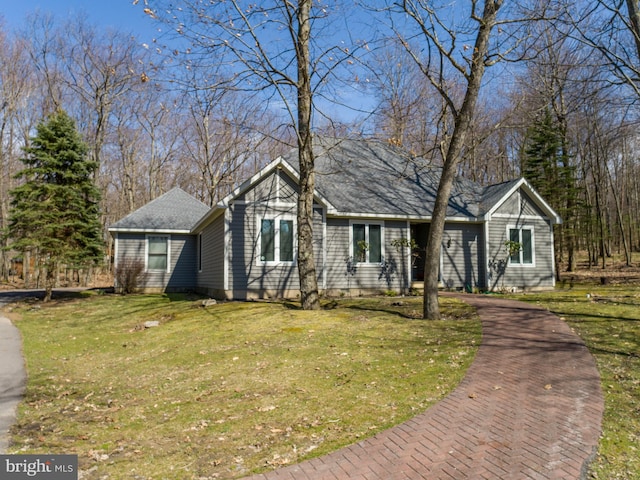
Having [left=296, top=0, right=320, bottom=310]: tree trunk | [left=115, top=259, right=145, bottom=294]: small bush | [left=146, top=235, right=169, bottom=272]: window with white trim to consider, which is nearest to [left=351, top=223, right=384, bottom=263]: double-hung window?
[left=296, top=0, right=320, bottom=310]: tree trunk

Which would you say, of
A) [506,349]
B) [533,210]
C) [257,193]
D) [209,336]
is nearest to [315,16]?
[257,193]

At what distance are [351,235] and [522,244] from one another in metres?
7.60

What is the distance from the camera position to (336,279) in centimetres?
1617

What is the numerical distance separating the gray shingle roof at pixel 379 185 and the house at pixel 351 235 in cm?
6

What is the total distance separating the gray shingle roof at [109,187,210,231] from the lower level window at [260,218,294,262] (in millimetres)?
7304

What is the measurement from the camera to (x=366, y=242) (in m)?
16.6

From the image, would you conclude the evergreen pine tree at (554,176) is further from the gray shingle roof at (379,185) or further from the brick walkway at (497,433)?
the brick walkway at (497,433)

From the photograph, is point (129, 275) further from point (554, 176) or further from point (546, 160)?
point (546, 160)

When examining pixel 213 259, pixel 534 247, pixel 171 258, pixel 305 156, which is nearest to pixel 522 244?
pixel 534 247

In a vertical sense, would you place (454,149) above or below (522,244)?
above

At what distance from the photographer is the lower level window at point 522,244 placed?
1845cm

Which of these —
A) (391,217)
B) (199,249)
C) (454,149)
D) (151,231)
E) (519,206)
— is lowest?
(199,249)

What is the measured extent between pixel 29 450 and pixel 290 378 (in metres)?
3.21

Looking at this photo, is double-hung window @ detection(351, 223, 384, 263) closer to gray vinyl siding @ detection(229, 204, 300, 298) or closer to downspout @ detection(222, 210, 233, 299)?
gray vinyl siding @ detection(229, 204, 300, 298)
